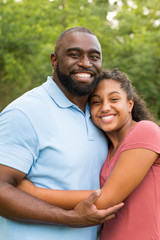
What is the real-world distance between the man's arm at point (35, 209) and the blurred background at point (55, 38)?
492 inches

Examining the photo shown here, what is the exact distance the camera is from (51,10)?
59.8 feet

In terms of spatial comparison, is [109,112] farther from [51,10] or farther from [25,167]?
[51,10]

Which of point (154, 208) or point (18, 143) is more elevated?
point (18, 143)

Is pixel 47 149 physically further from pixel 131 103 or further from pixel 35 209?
pixel 131 103

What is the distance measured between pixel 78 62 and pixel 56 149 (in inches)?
31.6

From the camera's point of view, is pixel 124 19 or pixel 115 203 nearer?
pixel 115 203

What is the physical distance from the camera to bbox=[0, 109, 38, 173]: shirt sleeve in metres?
2.38

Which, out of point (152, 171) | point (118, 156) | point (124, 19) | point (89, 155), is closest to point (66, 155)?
point (89, 155)

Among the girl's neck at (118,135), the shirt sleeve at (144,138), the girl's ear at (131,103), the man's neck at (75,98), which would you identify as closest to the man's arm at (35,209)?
the shirt sleeve at (144,138)

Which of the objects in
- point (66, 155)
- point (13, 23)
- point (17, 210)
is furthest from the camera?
point (13, 23)

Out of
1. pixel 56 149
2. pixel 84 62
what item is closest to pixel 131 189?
pixel 56 149

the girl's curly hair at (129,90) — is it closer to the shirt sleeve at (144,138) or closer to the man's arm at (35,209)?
the shirt sleeve at (144,138)

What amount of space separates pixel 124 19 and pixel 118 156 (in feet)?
59.5

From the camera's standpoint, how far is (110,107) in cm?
298
